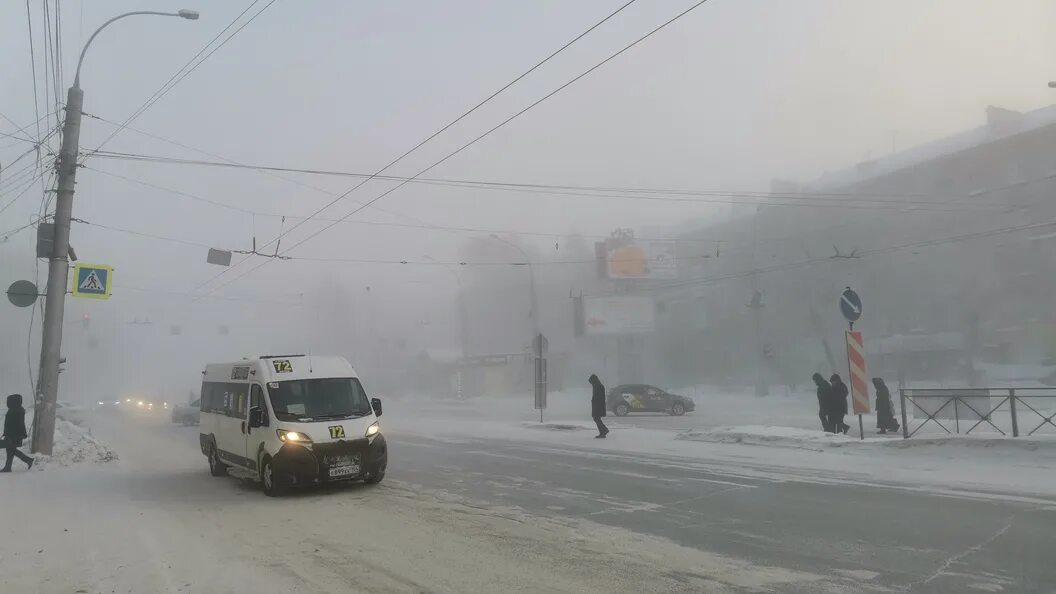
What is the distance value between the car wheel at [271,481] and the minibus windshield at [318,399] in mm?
731

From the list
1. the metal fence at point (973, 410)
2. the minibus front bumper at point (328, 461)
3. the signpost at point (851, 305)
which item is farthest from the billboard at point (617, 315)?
the minibus front bumper at point (328, 461)

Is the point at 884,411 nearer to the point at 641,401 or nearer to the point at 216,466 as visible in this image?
the point at 641,401

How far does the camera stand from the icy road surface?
5590 mm

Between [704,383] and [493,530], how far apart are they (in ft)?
170

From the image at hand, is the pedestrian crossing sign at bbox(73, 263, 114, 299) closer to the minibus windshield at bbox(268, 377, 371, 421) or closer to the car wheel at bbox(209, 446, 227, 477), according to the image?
the car wheel at bbox(209, 446, 227, 477)

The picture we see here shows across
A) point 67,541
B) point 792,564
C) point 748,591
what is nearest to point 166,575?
point 67,541

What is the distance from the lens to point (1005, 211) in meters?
38.6

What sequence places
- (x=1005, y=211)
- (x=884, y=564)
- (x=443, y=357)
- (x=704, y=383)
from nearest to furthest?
(x=884, y=564)
(x=1005, y=211)
(x=704, y=383)
(x=443, y=357)

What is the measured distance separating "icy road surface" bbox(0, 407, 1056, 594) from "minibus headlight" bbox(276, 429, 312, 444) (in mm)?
838

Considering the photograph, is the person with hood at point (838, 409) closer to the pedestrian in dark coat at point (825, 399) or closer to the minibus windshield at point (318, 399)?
the pedestrian in dark coat at point (825, 399)

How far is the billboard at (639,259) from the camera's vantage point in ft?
178

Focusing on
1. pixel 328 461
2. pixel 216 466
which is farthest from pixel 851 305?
pixel 216 466

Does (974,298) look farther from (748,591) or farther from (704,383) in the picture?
(748,591)

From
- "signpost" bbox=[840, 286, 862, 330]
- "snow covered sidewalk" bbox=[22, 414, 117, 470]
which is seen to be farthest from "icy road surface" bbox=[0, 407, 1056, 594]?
"signpost" bbox=[840, 286, 862, 330]
